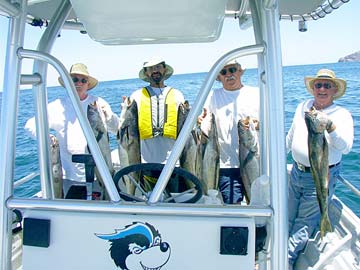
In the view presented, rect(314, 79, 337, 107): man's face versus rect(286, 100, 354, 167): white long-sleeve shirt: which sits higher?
rect(314, 79, 337, 107): man's face

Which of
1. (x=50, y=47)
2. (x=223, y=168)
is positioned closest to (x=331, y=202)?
(x=223, y=168)

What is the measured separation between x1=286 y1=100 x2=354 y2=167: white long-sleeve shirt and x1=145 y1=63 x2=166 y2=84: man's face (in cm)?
158

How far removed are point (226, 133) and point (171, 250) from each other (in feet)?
8.50

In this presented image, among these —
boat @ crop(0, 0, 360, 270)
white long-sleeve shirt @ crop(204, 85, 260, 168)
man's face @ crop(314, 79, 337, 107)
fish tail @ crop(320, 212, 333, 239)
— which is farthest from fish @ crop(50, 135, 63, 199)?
man's face @ crop(314, 79, 337, 107)

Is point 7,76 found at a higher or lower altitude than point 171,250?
higher

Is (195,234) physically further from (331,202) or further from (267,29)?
(331,202)

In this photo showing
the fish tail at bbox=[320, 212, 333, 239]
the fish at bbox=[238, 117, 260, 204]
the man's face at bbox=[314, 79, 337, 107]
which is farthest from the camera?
the man's face at bbox=[314, 79, 337, 107]

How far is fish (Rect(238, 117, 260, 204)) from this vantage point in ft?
11.0

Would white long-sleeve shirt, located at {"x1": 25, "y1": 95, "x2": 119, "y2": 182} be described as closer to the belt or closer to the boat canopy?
the belt

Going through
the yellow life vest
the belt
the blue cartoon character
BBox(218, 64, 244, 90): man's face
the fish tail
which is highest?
BBox(218, 64, 244, 90): man's face

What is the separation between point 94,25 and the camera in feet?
5.55

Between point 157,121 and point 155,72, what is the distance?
2.08 ft

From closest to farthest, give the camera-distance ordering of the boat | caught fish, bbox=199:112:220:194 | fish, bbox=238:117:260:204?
1. the boat
2. caught fish, bbox=199:112:220:194
3. fish, bbox=238:117:260:204

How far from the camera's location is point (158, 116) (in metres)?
3.87
